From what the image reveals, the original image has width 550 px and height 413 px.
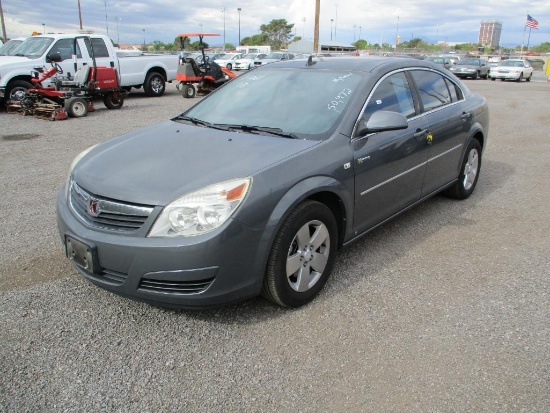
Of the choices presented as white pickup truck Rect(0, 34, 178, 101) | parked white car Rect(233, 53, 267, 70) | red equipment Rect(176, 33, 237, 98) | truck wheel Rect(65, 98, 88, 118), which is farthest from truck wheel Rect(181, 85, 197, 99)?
parked white car Rect(233, 53, 267, 70)

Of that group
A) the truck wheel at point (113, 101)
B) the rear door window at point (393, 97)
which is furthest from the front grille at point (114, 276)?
the truck wheel at point (113, 101)

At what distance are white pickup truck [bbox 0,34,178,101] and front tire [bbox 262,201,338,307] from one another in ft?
35.5

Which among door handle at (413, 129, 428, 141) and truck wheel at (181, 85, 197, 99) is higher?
door handle at (413, 129, 428, 141)

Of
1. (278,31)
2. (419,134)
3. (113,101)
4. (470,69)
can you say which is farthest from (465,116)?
(278,31)

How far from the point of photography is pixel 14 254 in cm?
401

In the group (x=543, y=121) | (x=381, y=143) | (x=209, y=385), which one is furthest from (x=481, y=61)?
(x=209, y=385)

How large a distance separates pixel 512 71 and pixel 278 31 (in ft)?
270

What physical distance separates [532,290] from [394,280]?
3.25 feet

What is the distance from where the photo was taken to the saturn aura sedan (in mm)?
2723

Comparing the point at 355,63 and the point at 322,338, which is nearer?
the point at 322,338

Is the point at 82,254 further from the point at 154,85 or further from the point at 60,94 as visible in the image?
the point at 154,85

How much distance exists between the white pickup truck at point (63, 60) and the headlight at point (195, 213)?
1077 centimetres

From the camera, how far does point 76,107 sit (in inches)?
468

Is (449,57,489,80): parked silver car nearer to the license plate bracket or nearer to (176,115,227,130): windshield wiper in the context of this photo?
(176,115,227,130): windshield wiper
